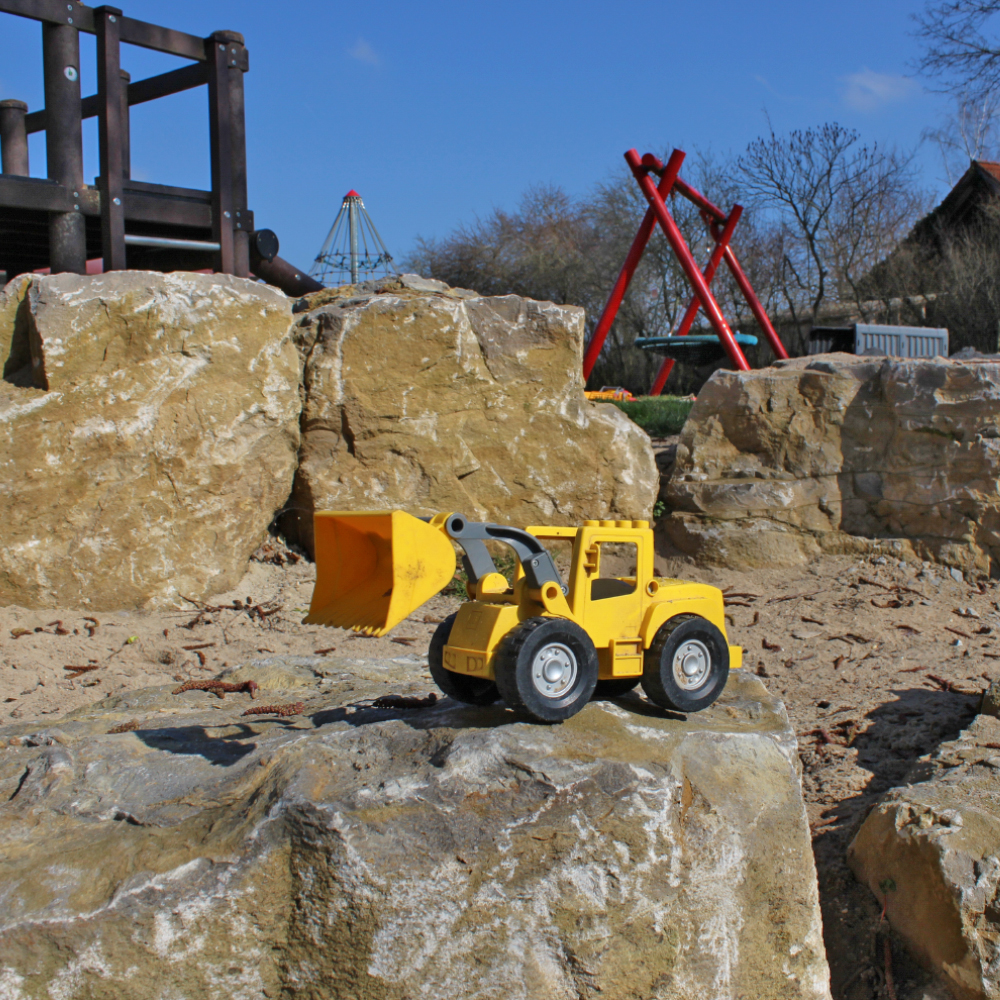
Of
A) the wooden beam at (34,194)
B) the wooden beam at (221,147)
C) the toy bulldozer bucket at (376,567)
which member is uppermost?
the wooden beam at (221,147)

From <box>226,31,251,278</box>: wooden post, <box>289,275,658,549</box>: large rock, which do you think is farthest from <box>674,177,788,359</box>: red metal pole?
<box>226,31,251,278</box>: wooden post

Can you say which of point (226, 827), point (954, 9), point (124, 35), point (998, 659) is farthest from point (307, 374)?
point (954, 9)

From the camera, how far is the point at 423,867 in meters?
2.31

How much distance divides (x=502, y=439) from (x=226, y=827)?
14.2 ft

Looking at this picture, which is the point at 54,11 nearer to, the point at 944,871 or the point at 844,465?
the point at 844,465

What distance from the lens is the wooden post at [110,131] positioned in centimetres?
580

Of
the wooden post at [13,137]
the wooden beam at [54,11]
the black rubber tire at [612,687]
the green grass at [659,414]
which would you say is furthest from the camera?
the green grass at [659,414]

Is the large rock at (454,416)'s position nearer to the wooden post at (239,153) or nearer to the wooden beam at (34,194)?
the wooden post at (239,153)

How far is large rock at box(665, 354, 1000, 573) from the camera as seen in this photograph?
660 cm

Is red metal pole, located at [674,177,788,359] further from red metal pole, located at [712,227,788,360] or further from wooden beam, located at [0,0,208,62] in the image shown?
wooden beam, located at [0,0,208,62]

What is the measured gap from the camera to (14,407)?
4.95 metres

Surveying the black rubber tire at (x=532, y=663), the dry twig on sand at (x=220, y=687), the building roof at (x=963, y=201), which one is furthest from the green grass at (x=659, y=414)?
the building roof at (x=963, y=201)

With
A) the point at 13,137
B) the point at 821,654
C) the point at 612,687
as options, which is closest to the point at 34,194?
the point at 13,137

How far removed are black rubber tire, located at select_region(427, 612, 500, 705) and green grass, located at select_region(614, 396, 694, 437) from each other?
6.29 metres
